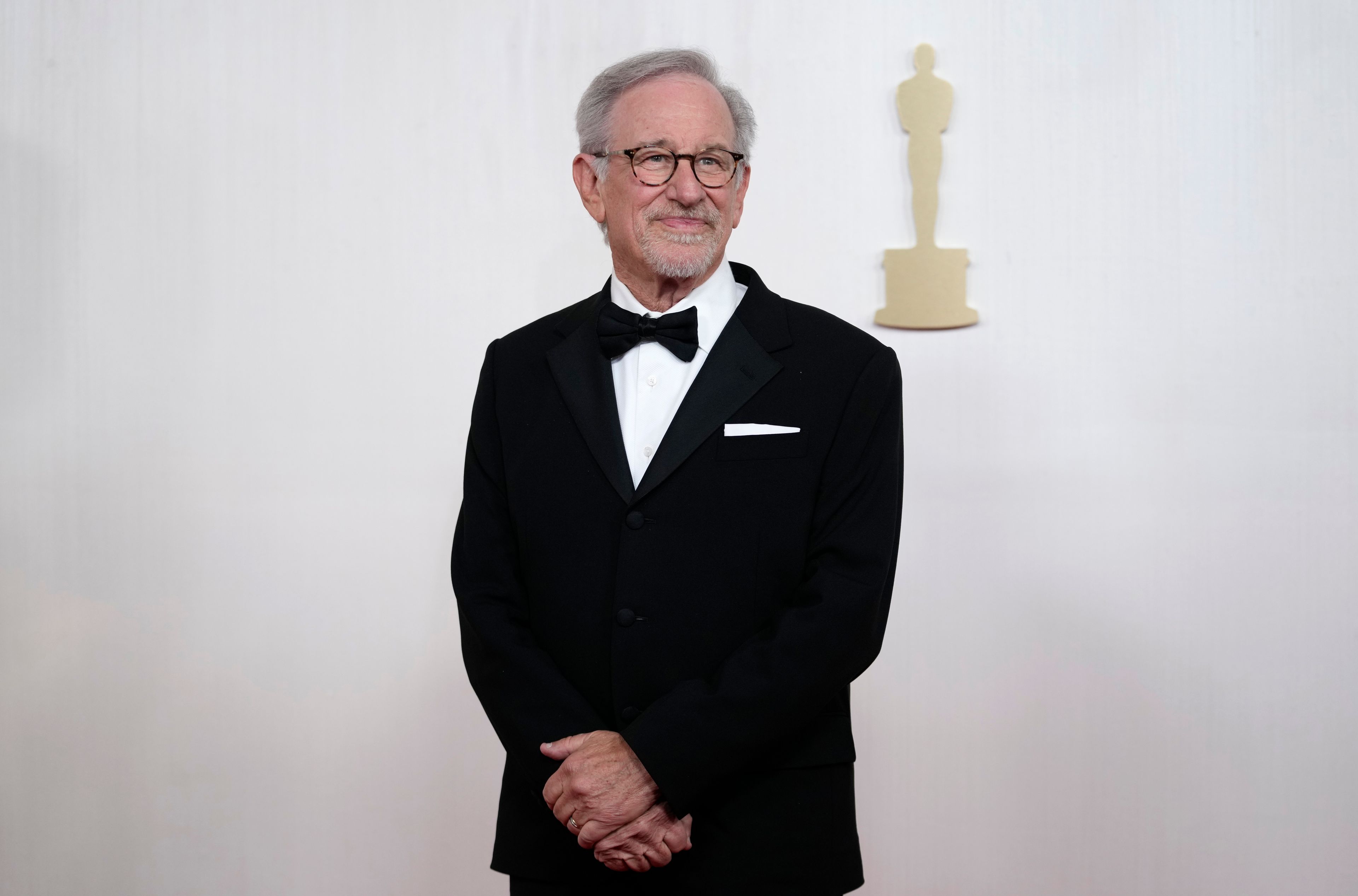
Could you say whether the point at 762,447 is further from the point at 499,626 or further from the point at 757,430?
the point at 499,626

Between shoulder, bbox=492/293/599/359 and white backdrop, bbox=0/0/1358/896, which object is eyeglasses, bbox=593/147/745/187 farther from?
white backdrop, bbox=0/0/1358/896

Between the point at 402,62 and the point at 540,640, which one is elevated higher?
the point at 402,62

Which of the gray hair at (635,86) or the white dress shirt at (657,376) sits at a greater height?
the gray hair at (635,86)

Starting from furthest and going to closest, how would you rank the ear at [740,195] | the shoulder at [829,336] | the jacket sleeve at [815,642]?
the ear at [740,195] < the shoulder at [829,336] < the jacket sleeve at [815,642]

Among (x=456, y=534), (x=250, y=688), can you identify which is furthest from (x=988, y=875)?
(x=250, y=688)

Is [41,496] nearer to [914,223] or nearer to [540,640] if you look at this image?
[540,640]

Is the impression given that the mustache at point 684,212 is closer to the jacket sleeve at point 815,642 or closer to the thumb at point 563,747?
the jacket sleeve at point 815,642

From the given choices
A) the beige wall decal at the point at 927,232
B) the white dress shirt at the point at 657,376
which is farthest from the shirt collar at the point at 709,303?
the beige wall decal at the point at 927,232

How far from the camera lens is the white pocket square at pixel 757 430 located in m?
1.69

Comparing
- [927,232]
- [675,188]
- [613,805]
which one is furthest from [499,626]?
[927,232]

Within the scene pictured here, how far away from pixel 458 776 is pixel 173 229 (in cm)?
153

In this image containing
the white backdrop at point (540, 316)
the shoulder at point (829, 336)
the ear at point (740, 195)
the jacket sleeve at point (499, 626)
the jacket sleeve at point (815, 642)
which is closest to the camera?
the jacket sleeve at point (815, 642)

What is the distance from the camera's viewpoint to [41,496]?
304cm

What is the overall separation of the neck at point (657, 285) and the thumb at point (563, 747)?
66 cm
